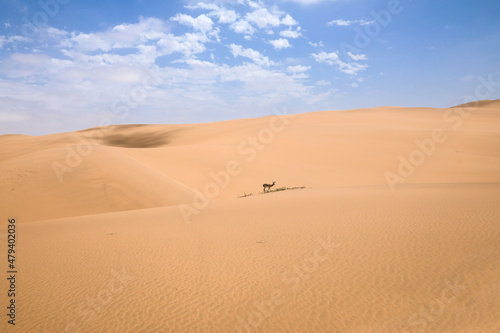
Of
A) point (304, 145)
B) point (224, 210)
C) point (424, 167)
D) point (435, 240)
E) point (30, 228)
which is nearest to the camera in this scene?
point (435, 240)

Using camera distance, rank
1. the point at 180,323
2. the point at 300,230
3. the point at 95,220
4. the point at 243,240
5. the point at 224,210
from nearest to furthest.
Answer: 1. the point at 180,323
2. the point at 243,240
3. the point at 300,230
4. the point at 95,220
5. the point at 224,210

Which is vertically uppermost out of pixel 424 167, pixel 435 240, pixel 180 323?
pixel 424 167

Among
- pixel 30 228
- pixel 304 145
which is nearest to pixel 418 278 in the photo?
pixel 30 228

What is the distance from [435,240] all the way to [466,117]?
51.9 meters

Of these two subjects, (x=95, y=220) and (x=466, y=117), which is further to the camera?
(x=466, y=117)

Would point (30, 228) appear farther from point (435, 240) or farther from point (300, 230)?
point (435, 240)

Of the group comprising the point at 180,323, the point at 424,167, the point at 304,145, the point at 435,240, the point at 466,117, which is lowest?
the point at 180,323

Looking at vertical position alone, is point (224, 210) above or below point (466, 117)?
below

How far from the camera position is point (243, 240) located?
810cm

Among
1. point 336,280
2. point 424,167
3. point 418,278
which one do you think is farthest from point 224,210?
point 424,167

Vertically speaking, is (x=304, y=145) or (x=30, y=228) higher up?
(x=304, y=145)

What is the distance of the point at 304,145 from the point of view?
31.9 m

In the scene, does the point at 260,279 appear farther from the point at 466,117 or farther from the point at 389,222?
the point at 466,117

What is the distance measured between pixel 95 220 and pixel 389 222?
10.1 m
